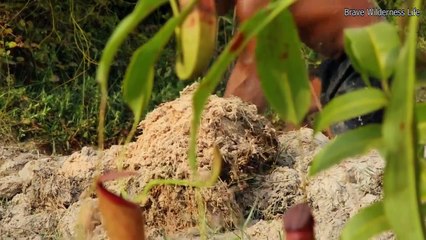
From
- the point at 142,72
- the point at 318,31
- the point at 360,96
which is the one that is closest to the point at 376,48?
the point at 360,96

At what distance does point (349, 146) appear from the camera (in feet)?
2.13

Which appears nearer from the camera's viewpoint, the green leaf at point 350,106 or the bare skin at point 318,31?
the green leaf at point 350,106

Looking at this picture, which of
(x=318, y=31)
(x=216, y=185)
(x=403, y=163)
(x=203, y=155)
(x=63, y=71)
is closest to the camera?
(x=403, y=163)

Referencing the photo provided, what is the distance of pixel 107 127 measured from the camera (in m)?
4.56

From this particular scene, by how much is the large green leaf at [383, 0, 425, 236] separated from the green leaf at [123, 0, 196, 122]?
0.15 m

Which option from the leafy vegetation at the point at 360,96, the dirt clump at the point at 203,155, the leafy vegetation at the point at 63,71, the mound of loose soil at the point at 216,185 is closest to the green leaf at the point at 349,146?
the leafy vegetation at the point at 360,96

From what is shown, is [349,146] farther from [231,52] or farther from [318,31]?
[318,31]

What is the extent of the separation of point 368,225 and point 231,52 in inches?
6.1

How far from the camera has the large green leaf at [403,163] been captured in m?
0.58

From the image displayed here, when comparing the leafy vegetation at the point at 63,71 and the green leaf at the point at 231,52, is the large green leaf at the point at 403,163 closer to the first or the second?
the green leaf at the point at 231,52

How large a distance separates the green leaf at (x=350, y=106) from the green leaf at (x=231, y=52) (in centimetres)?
→ 7

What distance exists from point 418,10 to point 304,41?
9.42 feet

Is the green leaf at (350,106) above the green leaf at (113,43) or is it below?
below

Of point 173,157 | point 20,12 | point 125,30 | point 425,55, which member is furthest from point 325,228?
point 20,12
